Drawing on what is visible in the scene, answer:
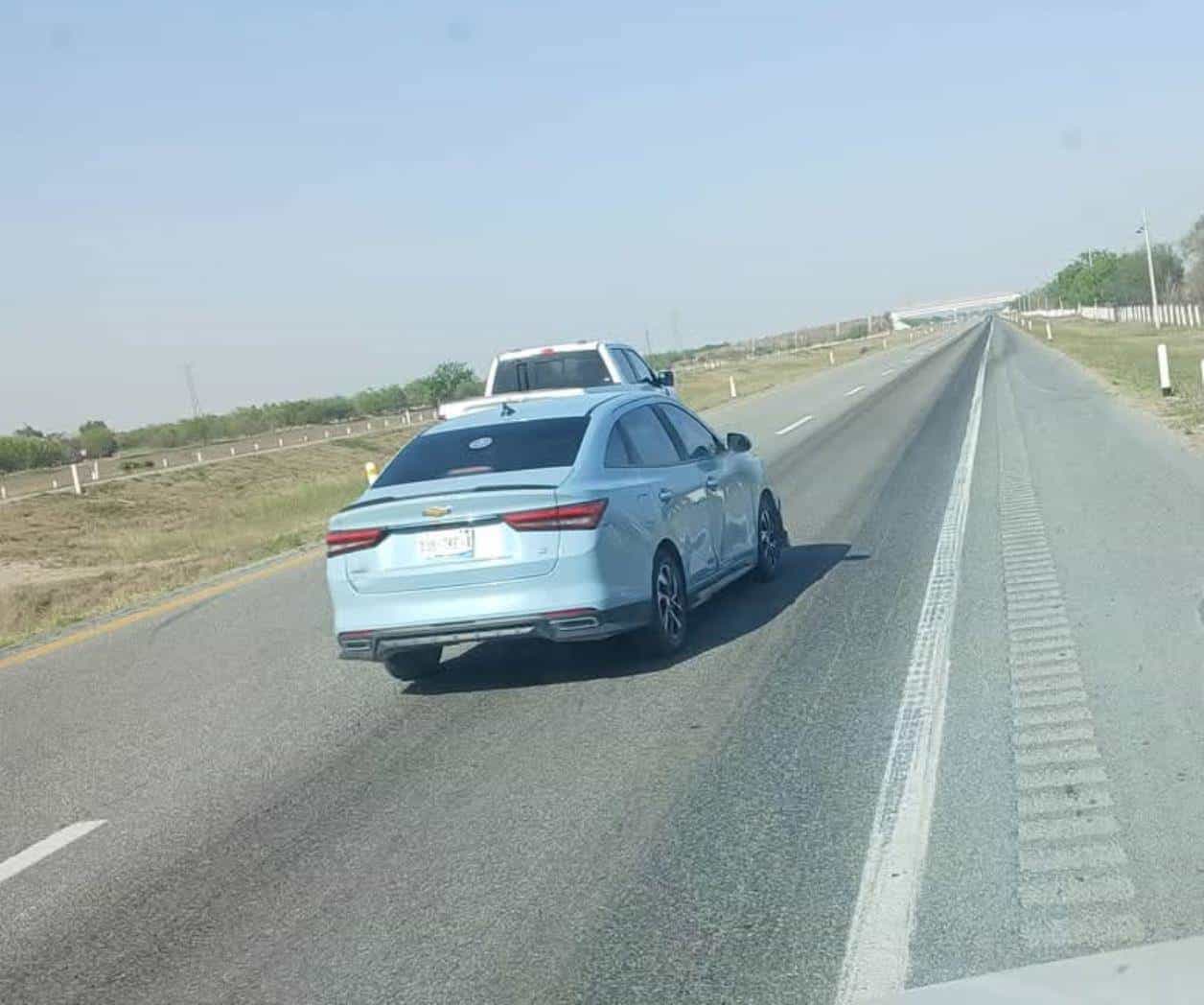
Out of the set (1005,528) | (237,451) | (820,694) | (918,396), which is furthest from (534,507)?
(237,451)

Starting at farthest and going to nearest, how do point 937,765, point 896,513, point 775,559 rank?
point 896,513 < point 775,559 < point 937,765

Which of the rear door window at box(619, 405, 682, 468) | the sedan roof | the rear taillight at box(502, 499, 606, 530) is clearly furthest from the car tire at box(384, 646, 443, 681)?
the rear door window at box(619, 405, 682, 468)

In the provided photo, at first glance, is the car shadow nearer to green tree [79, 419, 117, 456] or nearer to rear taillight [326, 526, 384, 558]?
rear taillight [326, 526, 384, 558]

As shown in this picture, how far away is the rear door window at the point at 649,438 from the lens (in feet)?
32.0

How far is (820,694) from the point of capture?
7824 mm

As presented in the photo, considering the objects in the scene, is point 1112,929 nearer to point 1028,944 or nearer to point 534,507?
point 1028,944

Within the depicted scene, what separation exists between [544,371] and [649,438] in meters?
9.34

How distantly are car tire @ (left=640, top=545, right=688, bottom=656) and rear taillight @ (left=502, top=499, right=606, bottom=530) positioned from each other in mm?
691

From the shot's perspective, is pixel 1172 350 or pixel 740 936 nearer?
pixel 740 936

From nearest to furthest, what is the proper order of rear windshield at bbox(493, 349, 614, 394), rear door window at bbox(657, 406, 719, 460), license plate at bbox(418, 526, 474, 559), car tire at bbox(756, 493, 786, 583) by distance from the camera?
license plate at bbox(418, 526, 474, 559), rear door window at bbox(657, 406, 719, 460), car tire at bbox(756, 493, 786, 583), rear windshield at bbox(493, 349, 614, 394)

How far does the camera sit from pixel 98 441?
120500 mm

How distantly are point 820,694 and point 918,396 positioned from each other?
107 ft

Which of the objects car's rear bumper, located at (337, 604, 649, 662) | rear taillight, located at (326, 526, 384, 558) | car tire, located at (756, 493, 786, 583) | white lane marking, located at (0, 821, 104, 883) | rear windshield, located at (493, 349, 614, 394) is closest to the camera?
white lane marking, located at (0, 821, 104, 883)

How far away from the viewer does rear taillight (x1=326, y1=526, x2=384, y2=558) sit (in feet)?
28.1
